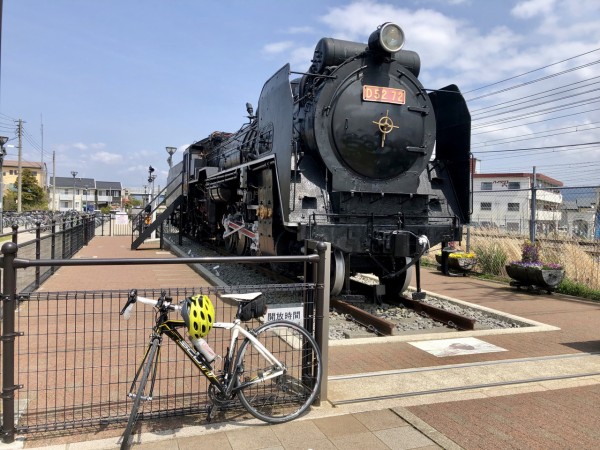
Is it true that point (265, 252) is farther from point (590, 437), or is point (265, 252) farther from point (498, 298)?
point (590, 437)

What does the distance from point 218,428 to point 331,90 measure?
4968 mm

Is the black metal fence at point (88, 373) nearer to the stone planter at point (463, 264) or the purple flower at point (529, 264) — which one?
the purple flower at point (529, 264)

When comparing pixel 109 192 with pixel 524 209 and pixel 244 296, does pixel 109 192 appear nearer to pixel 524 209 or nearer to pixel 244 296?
pixel 524 209

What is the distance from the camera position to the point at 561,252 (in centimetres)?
1067

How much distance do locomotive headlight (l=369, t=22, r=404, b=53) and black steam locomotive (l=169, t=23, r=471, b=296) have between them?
0.01 metres

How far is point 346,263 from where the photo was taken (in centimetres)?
718

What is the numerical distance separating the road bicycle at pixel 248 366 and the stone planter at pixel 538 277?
6897 millimetres

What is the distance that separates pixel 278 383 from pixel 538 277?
7128mm

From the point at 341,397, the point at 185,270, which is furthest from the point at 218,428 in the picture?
the point at 185,270

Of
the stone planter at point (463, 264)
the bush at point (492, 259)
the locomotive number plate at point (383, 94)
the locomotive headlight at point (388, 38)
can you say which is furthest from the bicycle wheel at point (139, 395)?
the bush at point (492, 259)

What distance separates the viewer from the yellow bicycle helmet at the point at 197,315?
3361mm

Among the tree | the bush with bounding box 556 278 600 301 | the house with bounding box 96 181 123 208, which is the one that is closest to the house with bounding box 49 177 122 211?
the house with bounding box 96 181 123 208

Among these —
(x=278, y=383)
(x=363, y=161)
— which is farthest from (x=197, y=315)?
(x=363, y=161)

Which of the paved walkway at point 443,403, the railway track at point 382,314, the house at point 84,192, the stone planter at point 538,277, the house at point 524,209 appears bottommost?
the paved walkway at point 443,403
